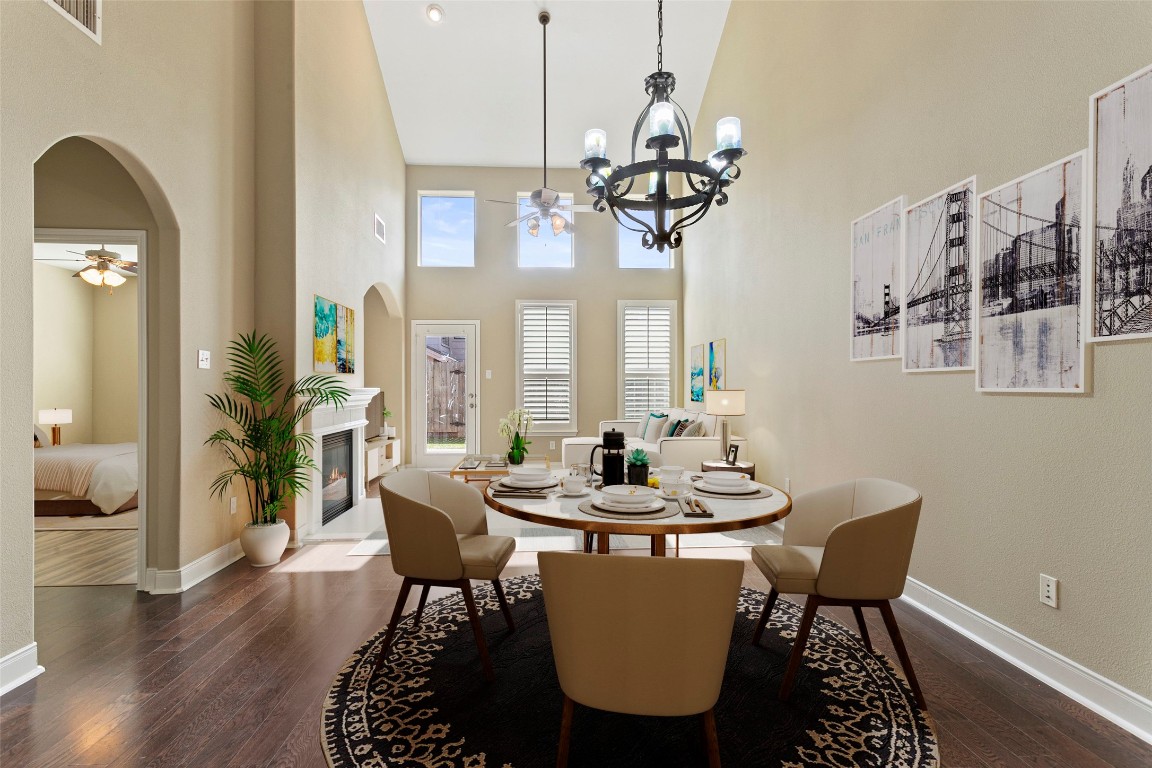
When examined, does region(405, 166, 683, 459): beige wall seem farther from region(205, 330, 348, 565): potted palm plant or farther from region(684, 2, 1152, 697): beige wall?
region(205, 330, 348, 565): potted palm plant

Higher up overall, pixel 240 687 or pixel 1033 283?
pixel 1033 283

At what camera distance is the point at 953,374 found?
281 cm

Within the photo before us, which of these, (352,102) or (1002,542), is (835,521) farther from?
(352,102)

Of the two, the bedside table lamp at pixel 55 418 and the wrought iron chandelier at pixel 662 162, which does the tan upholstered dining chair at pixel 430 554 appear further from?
the bedside table lamp at pixel 55 418

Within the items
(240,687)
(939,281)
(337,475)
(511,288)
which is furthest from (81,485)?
(939,281)

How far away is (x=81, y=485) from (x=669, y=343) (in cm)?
690

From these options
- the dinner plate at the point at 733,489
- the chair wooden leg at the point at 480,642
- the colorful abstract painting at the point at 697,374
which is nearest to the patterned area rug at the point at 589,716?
the chair wooden leg at the point at 480,642

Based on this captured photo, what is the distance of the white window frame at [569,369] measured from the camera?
8250mm

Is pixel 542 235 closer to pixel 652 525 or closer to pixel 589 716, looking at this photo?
pixel 652 525

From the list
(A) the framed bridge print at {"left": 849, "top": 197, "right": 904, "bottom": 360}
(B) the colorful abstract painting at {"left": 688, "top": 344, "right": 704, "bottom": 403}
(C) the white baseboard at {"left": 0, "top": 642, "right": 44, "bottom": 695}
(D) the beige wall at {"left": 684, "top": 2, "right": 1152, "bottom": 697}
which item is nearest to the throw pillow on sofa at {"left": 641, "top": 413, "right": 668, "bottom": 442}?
(B) the colorful abstract painting at {"left": 688, "top": 344, "right": 704, "bottom": 403}

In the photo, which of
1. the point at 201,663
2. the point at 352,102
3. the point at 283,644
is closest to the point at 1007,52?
the point at 283,644

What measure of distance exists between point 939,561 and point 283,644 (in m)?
3.31

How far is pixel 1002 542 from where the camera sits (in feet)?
8.25

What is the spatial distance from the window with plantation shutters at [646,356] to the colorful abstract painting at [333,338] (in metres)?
4.07
